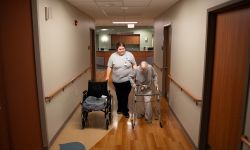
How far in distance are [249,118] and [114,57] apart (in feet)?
10.6

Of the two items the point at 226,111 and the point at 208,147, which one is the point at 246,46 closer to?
the point at 226,111

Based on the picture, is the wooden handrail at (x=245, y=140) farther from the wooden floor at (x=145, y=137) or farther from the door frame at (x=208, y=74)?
the wooden floor at (x=145, y=137)

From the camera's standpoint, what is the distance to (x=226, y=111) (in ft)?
8.23

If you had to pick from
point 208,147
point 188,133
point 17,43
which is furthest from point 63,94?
point 208,147

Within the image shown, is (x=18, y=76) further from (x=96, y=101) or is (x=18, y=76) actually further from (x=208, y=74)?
(x=208, y=74)

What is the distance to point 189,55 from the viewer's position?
366 cm

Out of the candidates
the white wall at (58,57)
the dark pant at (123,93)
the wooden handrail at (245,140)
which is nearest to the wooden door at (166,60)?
the dark pant at (123,93)

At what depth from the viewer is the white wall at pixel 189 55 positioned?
3.06 m

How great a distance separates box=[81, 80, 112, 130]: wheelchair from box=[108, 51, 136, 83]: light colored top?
0.35 metres

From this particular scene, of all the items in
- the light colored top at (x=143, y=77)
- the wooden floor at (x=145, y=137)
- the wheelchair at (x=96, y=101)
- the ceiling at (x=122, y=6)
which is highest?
the ceiling at (x=122, y=6)

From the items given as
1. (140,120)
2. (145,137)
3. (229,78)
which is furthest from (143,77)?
(229,78)

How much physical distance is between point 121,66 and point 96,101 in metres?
0.97

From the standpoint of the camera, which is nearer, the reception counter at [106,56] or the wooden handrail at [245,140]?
the wooden handrail at [245,140]

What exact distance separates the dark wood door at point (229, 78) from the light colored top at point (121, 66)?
6.95 feet
